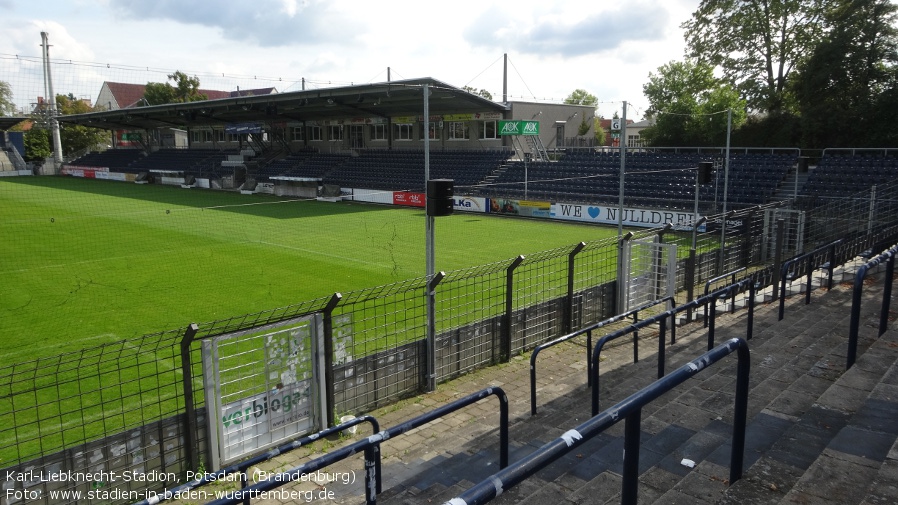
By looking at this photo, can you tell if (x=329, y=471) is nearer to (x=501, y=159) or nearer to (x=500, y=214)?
(x=500, y=214)

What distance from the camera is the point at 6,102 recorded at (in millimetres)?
74312

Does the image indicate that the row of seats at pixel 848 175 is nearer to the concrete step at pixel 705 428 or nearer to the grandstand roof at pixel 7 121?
the concrete step at pixel 705 428

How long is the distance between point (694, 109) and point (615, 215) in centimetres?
1607

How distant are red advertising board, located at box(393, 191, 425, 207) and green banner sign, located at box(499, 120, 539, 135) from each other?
6.85m

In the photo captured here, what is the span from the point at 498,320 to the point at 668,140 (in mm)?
34399

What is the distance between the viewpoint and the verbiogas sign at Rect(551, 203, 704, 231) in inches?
1014

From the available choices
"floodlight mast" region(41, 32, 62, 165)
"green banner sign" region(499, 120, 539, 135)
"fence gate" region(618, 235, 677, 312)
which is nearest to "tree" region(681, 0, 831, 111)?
"green banner sign" region(499, 120, 539, 135)

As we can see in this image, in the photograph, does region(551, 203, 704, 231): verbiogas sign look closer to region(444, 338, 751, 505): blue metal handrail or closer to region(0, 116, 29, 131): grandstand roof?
region(444, 338, 751, 505): blue metal handrail

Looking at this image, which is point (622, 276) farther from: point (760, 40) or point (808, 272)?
point (760, 40)

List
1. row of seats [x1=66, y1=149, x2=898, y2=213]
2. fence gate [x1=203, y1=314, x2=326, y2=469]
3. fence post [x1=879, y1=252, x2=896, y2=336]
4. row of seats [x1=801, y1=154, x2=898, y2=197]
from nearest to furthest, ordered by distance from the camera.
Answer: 1. fence post [x1=879, y1=252, x2=896, y2=336]
2. fence gate [x1=203, y1=314, x2=326, y2=469]
3. row of seats [x1=801, y1=154, x2=898, y2=197]
4. row of seats [x1=66, y1=149, x2=898, y2=213]

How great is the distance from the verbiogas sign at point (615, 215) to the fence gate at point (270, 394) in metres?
19.3

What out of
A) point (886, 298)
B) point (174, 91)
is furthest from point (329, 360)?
point (174, 91)

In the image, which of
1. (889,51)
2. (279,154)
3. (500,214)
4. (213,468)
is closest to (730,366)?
(213,468)

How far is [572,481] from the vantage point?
5.21 metres
